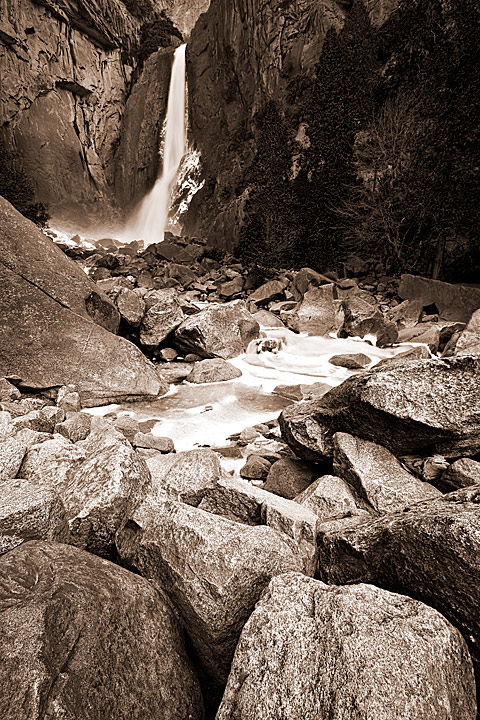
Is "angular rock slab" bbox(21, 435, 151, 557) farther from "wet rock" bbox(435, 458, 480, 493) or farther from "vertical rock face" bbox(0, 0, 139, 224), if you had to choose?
"vertical rock face" bbox(0, 0, 139, 224)

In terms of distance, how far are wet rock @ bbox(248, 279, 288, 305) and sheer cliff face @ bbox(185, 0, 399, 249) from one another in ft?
21.6

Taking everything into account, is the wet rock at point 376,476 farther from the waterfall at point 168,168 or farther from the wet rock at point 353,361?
the waterfall at point 168,168

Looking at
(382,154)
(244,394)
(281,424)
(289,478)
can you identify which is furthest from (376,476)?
(382,154)

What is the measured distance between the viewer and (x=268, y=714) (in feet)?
3.67

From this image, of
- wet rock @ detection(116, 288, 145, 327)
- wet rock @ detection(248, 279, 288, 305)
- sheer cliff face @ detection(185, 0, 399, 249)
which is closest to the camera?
wet rock @ detection(116, 288, 145, 327)

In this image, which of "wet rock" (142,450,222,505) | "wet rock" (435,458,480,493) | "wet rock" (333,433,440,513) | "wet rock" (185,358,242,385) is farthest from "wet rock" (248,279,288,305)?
"wet rock" (435,458,480,493)

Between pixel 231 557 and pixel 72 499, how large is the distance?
35.9 inches

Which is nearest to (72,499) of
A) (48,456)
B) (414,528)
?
(48,456)

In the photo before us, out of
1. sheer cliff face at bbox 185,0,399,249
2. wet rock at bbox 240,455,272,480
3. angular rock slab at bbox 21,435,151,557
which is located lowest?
wet rock at bbox 240,455,272,480

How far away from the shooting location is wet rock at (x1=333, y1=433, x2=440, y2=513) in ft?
8.44

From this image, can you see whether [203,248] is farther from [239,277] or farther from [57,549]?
[57,549]

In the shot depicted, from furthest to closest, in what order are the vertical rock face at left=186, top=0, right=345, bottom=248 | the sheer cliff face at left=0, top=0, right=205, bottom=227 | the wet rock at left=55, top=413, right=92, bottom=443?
1. the sheer cliff face at left=0, top=0, right=205, bottom=227
2. the vertical rock face at left=186, top=0, right=345, bottom=248
3. the wet rock at left=55, top=413, right=92, bottom=443

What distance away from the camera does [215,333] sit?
790 centimetres

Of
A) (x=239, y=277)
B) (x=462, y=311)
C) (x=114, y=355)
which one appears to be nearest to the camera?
(x=114, y=355)
